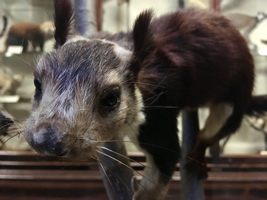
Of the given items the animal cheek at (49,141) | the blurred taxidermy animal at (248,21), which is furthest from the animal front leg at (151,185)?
the blurred taxidermy animal at (248,21)

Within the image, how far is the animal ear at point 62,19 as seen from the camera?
70 cm

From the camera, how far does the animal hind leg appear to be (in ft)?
2.87

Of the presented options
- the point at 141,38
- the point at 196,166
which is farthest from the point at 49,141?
the point at 196,166

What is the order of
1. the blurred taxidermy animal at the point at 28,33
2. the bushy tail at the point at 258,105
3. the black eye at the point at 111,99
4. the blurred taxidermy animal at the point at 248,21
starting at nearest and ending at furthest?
the black eye at the point at 111,99 < the bushy tail at the point at 258,105 < the blurred taxidermy animal at the point at 28,33 < the blurred taxidermy animal at the point at 248,21

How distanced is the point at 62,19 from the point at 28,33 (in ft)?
2.04

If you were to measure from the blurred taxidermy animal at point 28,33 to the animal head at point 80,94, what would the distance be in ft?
1.61

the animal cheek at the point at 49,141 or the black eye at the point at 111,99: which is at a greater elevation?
the black eye at the point at 111,99

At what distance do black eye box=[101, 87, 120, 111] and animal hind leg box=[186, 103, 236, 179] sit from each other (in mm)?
287

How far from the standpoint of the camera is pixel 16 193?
3.24ft

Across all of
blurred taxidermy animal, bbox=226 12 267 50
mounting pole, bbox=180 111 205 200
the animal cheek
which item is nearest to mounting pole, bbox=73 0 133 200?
mounting pole, bbox=180 111 205 200

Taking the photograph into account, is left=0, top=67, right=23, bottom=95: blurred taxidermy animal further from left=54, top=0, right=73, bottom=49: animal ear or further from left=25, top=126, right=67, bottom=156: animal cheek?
left=25, top=126, right=67, bottom=156: animal cheek

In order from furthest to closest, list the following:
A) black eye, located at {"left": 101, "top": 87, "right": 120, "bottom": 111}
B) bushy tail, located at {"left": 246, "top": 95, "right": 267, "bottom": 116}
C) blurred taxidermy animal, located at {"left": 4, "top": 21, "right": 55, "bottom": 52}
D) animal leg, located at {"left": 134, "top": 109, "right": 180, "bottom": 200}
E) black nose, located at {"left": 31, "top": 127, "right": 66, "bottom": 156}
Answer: blurred taxidermy animal, located at {"left": 4, "top": 21, "right": 55, "bottom": 52}
bushy tail, located at {"left": 246, "top": 95, "right": 267, "bottom": 116}
animal leg, located at {"left": 134, "top": 109, "right": 180, "bottom": 200}
black eye, located at {"left": 101, "top": 87, "right": 120, "bottom": 111}
black nose, located at {"left": 31, "top": 127, "right": 66, "bottom": 156}

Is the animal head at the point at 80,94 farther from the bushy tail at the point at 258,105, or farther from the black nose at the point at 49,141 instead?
the bushy tail at the point at 258,105

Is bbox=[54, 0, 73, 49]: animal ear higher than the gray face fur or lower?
higher
